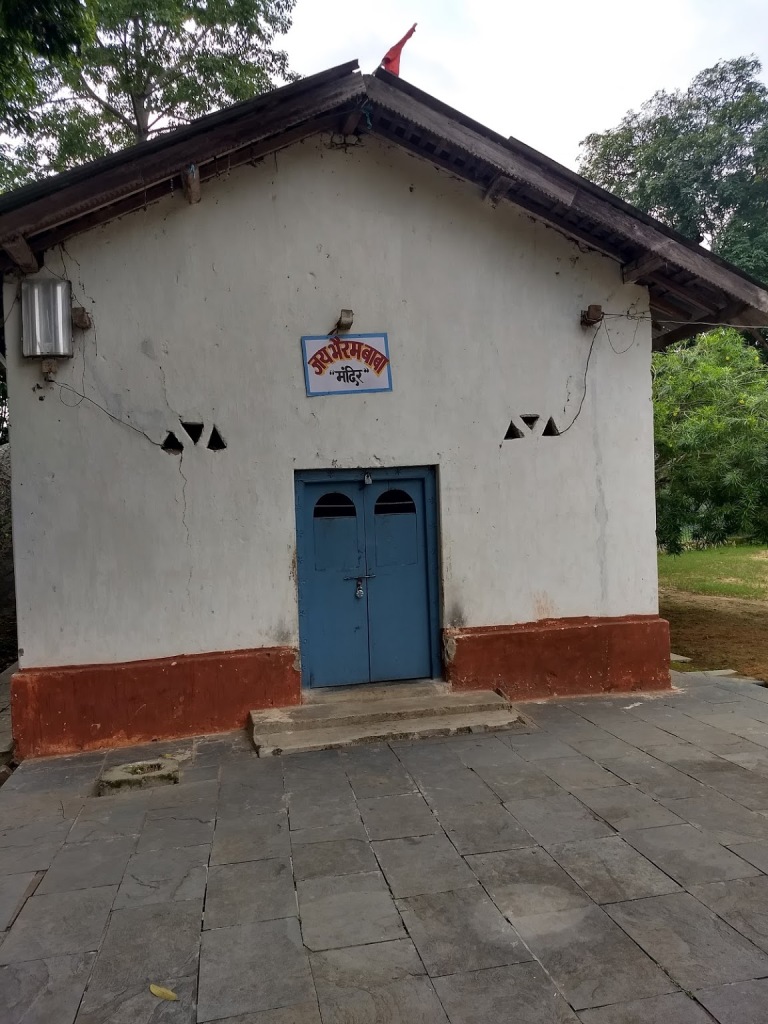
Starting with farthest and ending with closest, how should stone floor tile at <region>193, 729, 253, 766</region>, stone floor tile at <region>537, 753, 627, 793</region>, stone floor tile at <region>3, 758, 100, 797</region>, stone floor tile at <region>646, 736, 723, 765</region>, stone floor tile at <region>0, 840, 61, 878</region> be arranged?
stone floor tile at <region>193, 729, 253, 766</region> → stone floor tile at <region>646, 736, 723, 765</region> → stone floor tile at <region>3, 758, 100, 797</region> → stone floor tile at <region>537, 753, 627, 793</region> → stone floor tile at <region>0, 840, 61, 878</region>

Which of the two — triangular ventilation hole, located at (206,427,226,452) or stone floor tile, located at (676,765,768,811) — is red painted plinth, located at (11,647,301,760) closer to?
triangular ventilation hole, located at (206,427,226,452)

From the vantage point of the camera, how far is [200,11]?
14.3 metres

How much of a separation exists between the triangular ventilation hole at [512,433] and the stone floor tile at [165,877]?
15.1 ft

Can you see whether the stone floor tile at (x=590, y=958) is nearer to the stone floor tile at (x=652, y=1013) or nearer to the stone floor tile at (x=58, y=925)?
the stone floor tile at (x=652, y=1013)

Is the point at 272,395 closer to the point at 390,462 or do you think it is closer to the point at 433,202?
the point at 390,462

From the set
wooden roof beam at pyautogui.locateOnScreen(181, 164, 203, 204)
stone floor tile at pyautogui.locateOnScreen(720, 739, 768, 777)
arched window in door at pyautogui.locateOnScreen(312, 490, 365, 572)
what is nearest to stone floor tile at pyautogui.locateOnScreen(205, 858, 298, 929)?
arched window in door at pyautogui.locateOnScreen(312, 490, 365, 572)

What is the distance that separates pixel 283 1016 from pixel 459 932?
91cm

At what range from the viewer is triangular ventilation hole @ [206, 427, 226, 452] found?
6.34 m

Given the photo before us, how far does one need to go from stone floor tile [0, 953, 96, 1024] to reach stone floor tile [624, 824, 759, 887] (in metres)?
2.97

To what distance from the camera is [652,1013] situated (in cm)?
272

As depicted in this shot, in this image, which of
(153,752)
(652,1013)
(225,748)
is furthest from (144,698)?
(652,1013)

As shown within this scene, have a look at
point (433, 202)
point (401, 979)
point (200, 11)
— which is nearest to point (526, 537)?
point (433, 202)

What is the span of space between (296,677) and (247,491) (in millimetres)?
1787

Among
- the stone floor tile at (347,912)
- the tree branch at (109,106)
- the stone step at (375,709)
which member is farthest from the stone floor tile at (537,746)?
the tree branch at (109,106)
